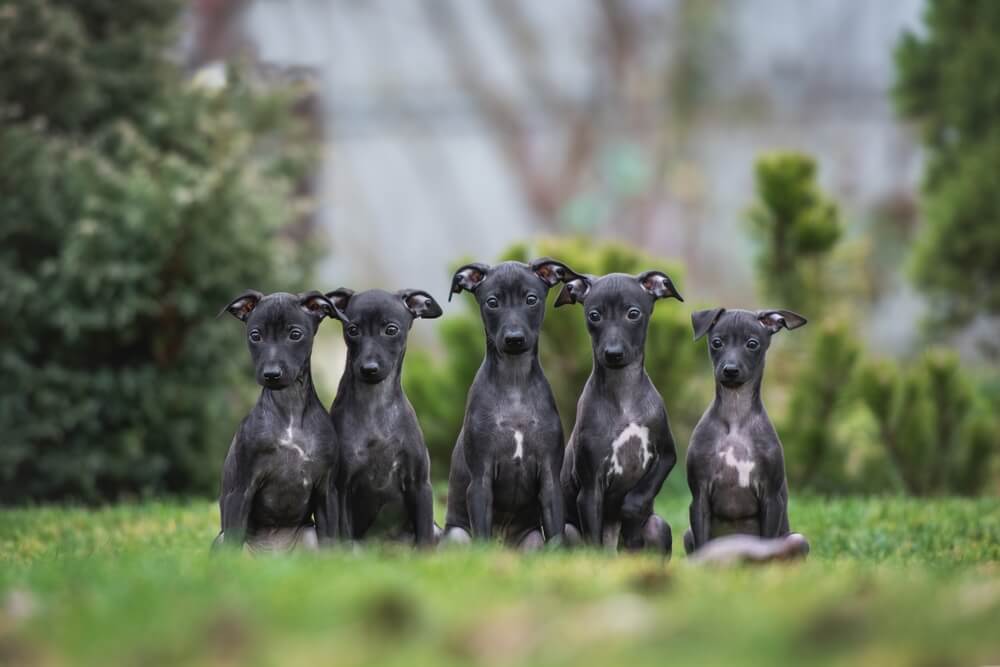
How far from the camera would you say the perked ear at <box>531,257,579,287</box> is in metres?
5.84

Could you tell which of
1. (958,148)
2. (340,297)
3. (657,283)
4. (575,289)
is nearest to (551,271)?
(575,289)

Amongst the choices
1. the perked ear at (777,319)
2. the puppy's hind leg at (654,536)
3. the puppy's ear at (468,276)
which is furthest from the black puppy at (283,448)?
the perked ear at (777,319)

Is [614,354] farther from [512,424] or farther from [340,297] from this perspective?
[340,297]

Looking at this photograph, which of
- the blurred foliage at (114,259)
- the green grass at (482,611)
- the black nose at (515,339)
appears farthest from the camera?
the blurred foliage at (114,259)

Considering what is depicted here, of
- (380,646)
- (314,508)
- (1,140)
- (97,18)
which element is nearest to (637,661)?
(380,646)

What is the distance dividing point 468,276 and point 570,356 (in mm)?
4843

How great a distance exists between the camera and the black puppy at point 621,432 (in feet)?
18.4

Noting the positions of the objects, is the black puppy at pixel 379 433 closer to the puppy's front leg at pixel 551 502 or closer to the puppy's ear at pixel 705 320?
the puppy's front leg at pixel 551 502

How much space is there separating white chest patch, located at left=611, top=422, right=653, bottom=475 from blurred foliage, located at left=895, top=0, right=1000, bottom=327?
788cm

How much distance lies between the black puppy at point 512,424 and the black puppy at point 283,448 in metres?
0.68

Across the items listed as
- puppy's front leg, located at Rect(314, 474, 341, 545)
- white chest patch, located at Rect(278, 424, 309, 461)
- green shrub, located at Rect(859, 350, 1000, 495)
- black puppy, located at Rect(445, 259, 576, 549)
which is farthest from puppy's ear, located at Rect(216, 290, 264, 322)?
green shrub, located at Rect(859, 350, 1000, 495)

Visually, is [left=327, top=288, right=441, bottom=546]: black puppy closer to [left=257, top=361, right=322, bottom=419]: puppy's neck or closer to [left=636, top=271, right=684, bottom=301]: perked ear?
[left=257, top=361, right=322, bottom=419]: puppy's neck

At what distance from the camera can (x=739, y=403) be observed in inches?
224

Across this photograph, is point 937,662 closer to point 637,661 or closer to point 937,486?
point 637,661
